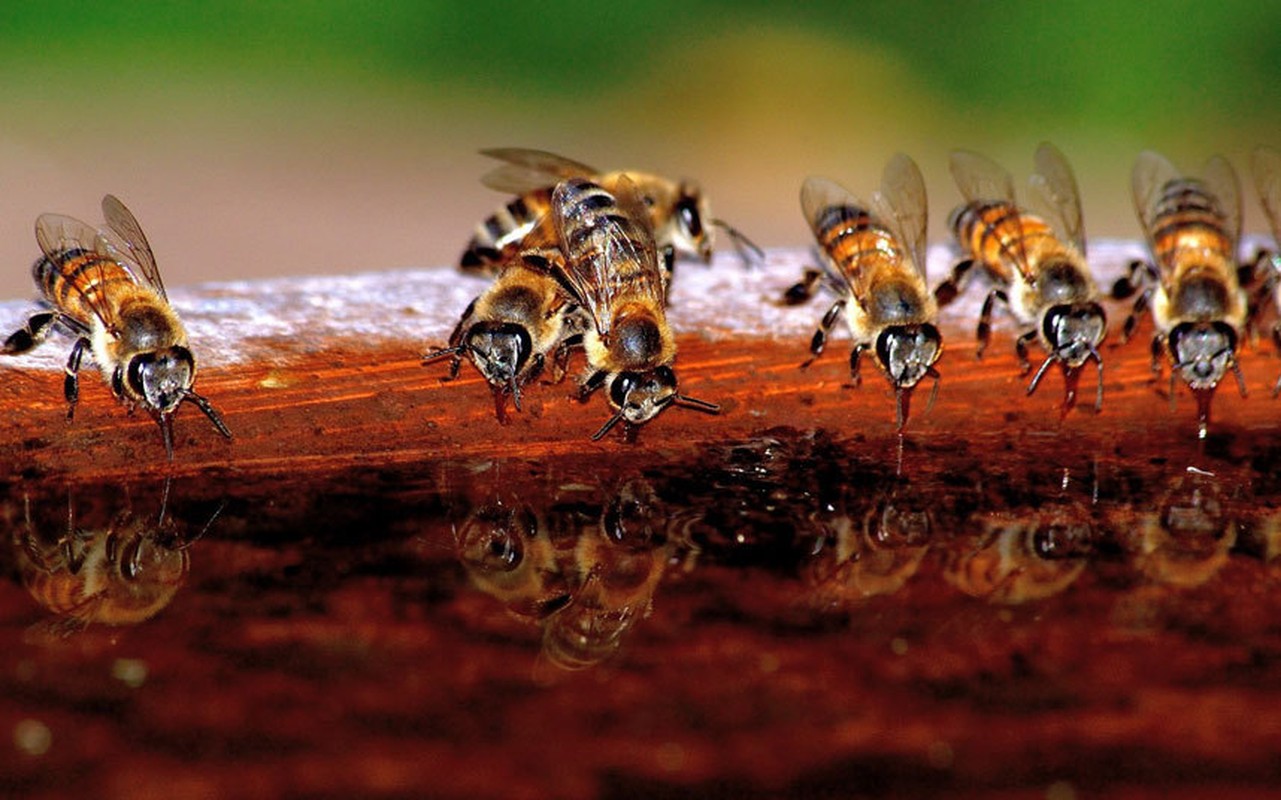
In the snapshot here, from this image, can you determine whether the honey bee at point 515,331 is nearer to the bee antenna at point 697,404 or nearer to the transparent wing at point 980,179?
the bee antenna at point 697,404

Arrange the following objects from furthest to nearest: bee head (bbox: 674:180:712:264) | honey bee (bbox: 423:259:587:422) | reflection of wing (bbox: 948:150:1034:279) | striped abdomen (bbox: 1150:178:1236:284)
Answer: bee head (bbox: 674:180:712:264), reflection of wing (bbox: 948:150:1034:279), striped abdomen (bbox: 1150:178:1236:284), honey bee (bbox: 423:259:587:422)

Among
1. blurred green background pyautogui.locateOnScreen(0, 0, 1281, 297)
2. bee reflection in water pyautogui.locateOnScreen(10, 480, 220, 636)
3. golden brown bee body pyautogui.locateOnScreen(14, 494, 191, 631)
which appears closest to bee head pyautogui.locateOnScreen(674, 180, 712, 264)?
bee reflection in water pyautogui.locateOnScreen(10, 480, 220, 636)

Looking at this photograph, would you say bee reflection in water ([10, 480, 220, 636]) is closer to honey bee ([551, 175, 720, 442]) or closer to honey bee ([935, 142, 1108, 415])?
honey bee ([551, 175, 720, 442])

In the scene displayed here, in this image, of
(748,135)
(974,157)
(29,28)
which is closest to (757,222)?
(748,135)

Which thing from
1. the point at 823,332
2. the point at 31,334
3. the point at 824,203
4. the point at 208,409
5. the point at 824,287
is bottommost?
the point at 208,409

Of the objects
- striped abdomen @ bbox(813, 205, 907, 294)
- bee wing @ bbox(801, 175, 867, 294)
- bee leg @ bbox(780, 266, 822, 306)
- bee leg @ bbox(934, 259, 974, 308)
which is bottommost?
bee leg @ bbox(780, 266, 822, 306)

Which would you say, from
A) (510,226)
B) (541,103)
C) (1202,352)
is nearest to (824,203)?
(510,226)

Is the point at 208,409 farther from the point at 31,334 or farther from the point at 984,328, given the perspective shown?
the point at 984,328
